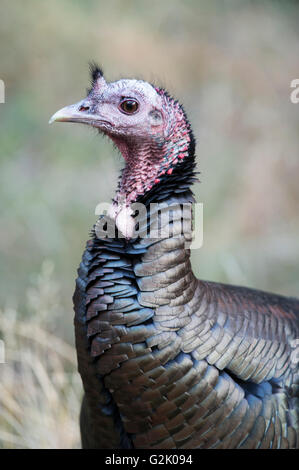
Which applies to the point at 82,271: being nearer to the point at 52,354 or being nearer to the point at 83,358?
the point at 83,358

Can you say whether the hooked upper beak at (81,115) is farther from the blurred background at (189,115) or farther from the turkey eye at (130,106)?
the blurred background at (189,115)

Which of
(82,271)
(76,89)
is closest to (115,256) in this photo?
(82,271)

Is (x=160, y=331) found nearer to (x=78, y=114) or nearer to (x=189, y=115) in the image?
(x=78, y=114)

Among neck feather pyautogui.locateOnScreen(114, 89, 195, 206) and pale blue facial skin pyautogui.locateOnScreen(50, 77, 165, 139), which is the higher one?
pale blue facial skin pyautogui.locateOnScreen(50, 77, 165, 139)

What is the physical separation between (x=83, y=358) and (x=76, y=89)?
3634 millimetres

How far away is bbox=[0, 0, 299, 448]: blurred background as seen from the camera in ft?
15.9

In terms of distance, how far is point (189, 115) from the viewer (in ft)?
17.3

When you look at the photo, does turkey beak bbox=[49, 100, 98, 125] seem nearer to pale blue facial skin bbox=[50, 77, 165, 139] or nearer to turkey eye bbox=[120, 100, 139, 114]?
pale blue facial skin bbox=[50, 77, 165, 139]
